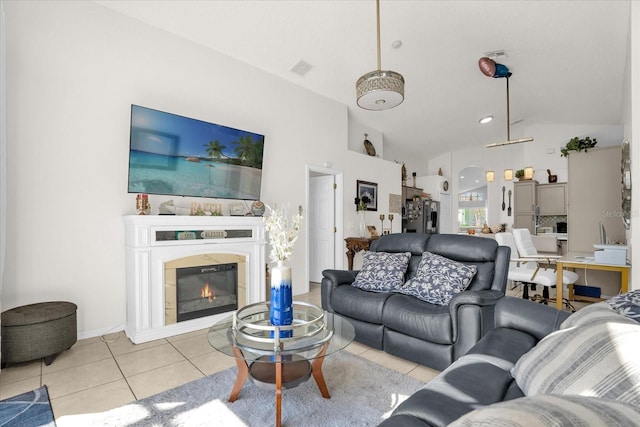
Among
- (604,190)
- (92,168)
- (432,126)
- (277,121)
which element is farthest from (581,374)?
(432,126)

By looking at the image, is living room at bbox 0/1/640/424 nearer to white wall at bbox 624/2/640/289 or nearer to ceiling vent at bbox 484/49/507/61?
white wall at bbox 624/2/640/289

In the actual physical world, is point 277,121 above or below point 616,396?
above

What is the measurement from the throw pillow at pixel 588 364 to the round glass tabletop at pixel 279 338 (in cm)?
96

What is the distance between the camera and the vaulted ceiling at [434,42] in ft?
11.2

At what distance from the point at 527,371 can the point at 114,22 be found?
4.33m

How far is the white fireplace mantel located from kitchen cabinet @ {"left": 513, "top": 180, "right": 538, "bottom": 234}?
256 inches

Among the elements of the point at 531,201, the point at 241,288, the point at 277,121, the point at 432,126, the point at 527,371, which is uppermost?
the point at 432,126

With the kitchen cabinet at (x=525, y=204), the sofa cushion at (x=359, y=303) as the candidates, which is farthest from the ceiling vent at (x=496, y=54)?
the kitchen cabinet at (x=525, y=204)

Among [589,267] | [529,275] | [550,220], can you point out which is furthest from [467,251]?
[550,220]

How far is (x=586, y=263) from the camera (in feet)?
10.8

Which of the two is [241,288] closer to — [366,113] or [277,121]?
[277,121]

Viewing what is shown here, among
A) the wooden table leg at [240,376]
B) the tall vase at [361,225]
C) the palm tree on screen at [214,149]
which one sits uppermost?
the palm tree on screen at [214,149]

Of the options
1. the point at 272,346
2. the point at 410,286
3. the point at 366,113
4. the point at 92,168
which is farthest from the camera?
the point at 366,113

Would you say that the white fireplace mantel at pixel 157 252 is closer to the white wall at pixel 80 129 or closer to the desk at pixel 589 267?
the white wall at pixel 80 129
